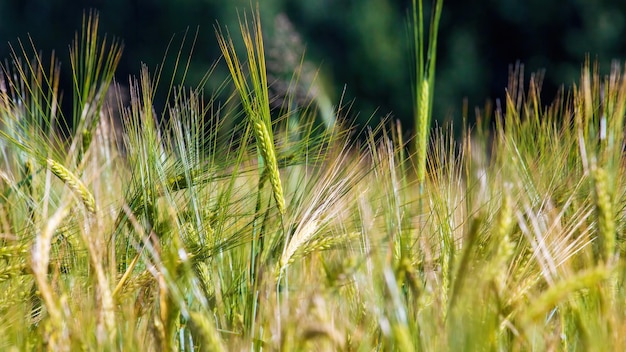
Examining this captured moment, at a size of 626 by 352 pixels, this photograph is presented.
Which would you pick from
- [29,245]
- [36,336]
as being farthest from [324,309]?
[29,245]

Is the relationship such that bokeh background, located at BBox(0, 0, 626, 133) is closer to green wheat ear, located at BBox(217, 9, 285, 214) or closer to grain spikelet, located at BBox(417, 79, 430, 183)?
grain spikelet, located at BBox(417, 79, 430, 183)

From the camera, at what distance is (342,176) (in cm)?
120

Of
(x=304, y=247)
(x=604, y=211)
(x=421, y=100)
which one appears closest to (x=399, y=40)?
(x=421, y=100)

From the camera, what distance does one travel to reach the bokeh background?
11766 mm

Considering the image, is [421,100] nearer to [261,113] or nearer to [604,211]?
[261,113]

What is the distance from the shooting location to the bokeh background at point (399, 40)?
38.6 ft

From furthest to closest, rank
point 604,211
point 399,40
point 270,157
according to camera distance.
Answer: point 399,40 < point 270,157 < point 604,211

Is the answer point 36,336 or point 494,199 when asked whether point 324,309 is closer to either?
point 36,336

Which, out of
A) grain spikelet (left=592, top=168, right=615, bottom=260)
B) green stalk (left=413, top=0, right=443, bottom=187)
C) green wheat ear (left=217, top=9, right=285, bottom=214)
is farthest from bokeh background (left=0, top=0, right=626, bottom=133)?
grain spikelet (left=592, top=168, right=615, bottom=260)

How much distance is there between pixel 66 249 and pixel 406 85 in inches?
482

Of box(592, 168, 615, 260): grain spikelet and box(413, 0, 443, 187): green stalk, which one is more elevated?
box(413, 0, 443, 187): green stalk

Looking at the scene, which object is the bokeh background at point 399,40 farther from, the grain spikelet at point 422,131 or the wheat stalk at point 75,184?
the wheat stalk at point 75,184

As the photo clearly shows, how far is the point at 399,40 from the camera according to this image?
13.8 m

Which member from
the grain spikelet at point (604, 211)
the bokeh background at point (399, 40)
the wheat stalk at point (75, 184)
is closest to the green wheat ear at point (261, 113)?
the wheat stalk at point (75, 184)
